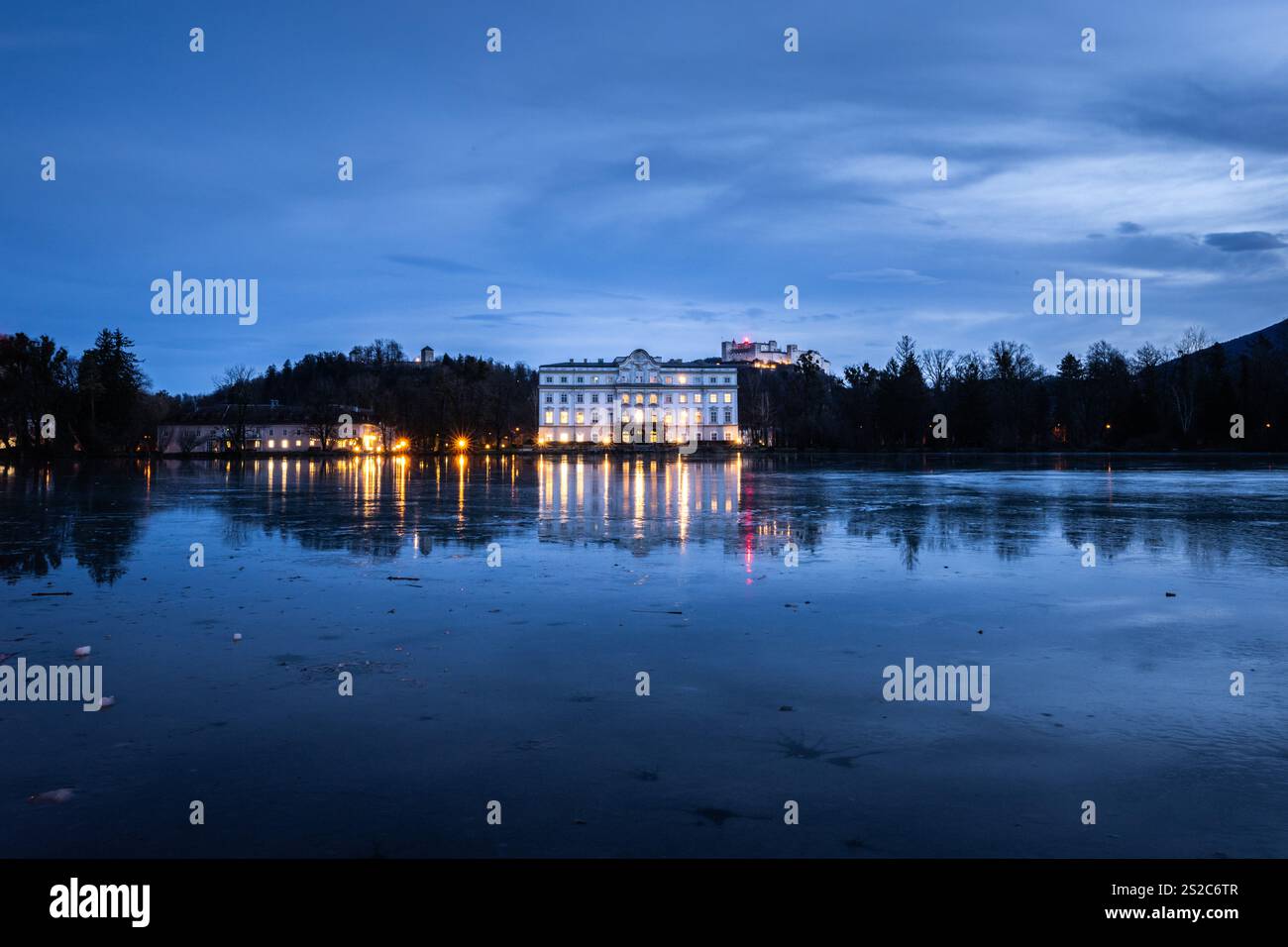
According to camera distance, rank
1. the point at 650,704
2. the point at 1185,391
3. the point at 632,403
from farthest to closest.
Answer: the point at 632,403
the point at 1185,391
the point at 650,704

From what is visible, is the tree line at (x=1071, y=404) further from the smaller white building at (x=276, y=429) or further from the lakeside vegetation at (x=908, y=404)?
the smaller white building at (x=276, y=429)

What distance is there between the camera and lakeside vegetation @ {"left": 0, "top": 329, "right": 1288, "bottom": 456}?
78.5 meters

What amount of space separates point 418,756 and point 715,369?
557ft

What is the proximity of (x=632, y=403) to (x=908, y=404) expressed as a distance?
213 feet

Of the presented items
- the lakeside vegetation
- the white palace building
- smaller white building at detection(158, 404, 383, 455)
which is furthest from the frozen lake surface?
the white palace building

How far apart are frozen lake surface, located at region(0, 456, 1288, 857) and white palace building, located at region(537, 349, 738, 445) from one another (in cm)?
15124

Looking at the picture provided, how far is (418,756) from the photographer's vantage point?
18.1 feet

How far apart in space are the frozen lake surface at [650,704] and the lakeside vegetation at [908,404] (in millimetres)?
74358

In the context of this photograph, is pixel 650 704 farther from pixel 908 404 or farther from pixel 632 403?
pixel 632 403

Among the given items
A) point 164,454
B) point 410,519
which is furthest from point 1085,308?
point 164,454

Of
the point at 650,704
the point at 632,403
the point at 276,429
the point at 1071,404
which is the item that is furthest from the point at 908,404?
the point at 650,704

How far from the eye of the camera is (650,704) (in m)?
6.58

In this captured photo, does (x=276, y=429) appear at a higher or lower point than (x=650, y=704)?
higher

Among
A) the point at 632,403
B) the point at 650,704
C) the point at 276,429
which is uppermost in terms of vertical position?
the point at 632,403
